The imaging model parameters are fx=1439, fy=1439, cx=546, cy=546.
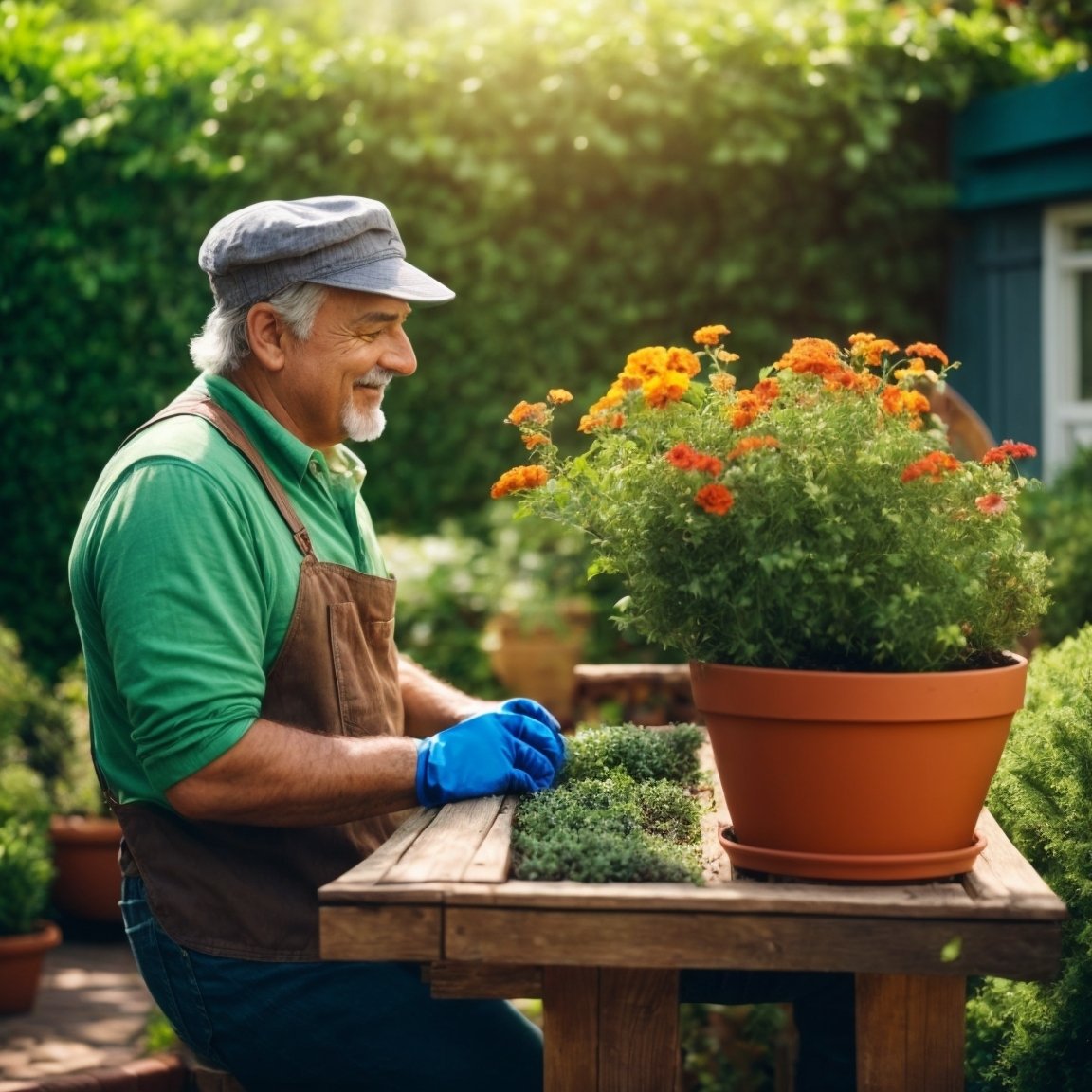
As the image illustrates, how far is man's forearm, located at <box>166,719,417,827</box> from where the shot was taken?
1.91m

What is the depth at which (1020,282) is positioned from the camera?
648 cm

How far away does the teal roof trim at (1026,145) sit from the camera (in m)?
5.92

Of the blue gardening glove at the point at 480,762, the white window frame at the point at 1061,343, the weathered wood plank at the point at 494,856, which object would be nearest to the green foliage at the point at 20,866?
the blue gardening glove at the point at 480,762

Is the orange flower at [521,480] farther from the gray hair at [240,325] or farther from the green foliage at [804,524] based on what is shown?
→ the gray hair at [240,325]

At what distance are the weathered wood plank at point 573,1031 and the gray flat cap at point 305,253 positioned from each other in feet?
3.48

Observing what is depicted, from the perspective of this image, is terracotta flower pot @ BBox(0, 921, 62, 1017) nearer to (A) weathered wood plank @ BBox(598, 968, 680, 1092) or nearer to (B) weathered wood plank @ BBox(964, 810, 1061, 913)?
(A) weathered wood plank @ BBox(598, 968, 680, 1092)

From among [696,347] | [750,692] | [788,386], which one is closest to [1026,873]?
[750,692]

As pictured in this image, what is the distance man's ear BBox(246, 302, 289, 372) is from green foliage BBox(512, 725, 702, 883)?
790 millimetres

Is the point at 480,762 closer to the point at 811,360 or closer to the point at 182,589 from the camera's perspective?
the point at 182,589

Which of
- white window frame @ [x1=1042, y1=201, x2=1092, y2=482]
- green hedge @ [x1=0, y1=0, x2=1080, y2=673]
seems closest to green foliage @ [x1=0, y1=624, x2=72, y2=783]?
green hedge @ [x1=0, y1=0, x2=1080, y2=673]

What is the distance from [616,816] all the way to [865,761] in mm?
383

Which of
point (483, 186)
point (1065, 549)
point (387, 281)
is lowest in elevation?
point (1065, 549)

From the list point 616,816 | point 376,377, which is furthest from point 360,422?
point 616,816

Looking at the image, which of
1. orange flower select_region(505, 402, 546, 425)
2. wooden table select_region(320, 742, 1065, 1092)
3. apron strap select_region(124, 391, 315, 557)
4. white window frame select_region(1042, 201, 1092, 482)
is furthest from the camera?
white window frame select_region(1042, 201, 1092, 482)
